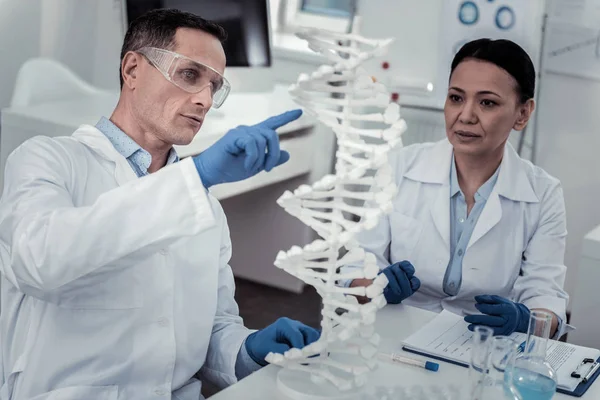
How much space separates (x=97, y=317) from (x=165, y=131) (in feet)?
1.17

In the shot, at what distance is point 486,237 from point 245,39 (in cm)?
163

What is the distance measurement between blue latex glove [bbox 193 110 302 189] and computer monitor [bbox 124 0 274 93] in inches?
75.2

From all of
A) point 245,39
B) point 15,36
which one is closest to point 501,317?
point 245,39

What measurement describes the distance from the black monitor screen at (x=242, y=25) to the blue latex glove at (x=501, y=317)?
1.81 meters

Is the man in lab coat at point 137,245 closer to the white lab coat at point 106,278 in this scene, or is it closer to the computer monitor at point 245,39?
the white lab coat at point 106,278

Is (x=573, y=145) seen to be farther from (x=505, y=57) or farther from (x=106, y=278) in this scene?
(x=106, y=278)

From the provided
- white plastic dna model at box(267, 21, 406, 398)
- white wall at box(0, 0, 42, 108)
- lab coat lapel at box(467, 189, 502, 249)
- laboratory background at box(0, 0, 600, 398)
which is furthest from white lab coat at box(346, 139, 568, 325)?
white wall at box(0, 0, 42, 108)

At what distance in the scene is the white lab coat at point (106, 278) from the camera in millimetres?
1196

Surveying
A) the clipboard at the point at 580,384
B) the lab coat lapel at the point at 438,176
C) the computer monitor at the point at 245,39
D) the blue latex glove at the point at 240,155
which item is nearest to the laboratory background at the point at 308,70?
the computer monitor at the point at 245,39

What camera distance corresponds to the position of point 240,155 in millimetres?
1252

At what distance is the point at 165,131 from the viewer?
150 cm

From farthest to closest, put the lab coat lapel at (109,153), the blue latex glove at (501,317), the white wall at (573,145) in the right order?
1. the white wall at (573,145)
2. the blue latex glove at (501,317)
3. the lab coat lapel at (109,153)

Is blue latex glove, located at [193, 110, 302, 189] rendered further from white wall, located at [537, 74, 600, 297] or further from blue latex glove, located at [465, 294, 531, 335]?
white wall, located at [537, 74, 600, 297]

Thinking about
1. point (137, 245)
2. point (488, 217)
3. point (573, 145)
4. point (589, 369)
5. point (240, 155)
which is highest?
point (240, 155)
